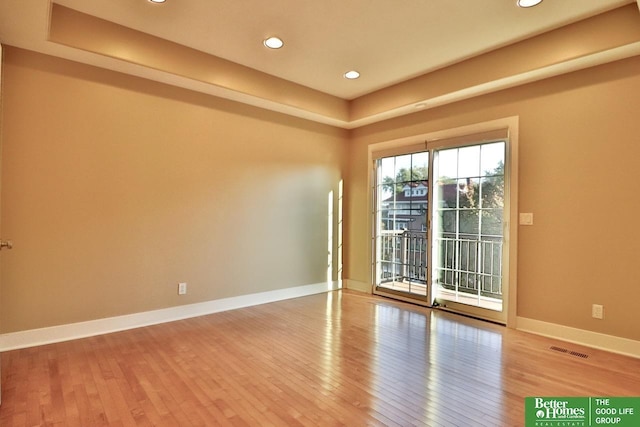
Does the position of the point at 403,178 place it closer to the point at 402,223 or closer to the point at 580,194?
the point at 402,223

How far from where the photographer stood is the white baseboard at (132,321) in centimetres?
293

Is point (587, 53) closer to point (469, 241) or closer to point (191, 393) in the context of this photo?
point (469, 241)

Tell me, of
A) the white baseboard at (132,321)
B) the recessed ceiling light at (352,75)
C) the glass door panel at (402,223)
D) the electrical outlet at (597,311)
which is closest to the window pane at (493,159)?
the glass door panel at (402,223)

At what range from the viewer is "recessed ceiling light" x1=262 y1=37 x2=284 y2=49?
10.9 feet

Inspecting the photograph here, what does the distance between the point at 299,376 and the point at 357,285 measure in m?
3.00

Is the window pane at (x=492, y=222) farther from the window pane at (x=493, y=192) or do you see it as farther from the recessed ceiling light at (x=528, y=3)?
the recessed ceiling light at (x=528, y=3)

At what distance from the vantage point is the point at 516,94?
363 centimetres

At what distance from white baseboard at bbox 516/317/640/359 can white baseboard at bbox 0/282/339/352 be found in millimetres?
2836

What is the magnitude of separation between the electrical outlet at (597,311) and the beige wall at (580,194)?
45mm

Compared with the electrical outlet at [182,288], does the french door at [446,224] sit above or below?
above

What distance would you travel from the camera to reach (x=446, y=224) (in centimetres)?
441

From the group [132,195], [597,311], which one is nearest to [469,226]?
[597,311]

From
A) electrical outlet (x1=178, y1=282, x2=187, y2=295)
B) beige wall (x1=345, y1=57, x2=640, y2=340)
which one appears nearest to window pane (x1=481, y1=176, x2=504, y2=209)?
beige wall (x1=345, y1=57, x2=640, y2=340)

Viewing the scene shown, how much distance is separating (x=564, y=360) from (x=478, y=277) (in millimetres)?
1453
